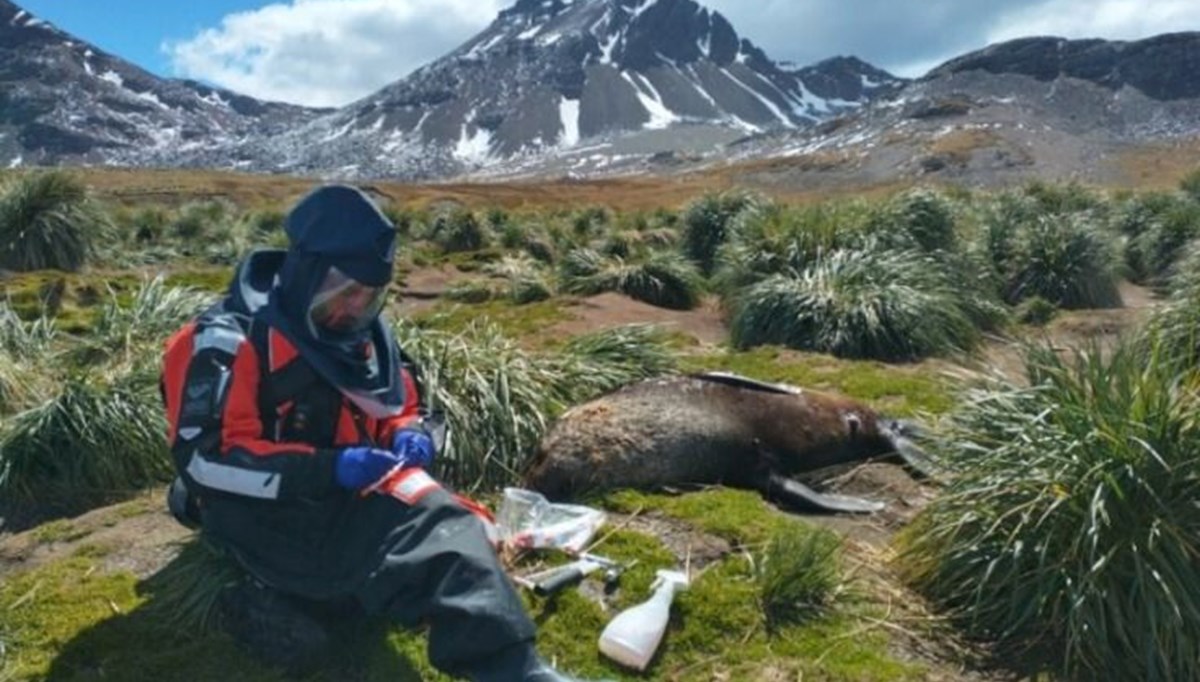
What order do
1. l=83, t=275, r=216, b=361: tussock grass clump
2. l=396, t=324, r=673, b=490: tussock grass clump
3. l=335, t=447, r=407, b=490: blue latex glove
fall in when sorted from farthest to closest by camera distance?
l=83, t=275, r=216, b=361: tussock grass clump < l=396, t=324, r=673, b=490: tussock grass clump < l=335, t=447, r=407, b=490: blue latex glove

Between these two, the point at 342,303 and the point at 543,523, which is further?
the point at 543,523

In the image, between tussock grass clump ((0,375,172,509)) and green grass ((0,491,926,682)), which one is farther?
tussock grass clump ((0,375,172,509))

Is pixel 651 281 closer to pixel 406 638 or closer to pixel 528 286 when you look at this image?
pixel 528 286

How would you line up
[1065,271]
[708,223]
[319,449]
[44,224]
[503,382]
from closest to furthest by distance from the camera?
[319,449] → [503,382] → [1065,271] → [44,224] → [708,223]

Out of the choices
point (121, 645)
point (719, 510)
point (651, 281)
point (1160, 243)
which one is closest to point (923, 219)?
point (651, 281)

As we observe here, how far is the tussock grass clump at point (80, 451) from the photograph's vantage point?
6.10m

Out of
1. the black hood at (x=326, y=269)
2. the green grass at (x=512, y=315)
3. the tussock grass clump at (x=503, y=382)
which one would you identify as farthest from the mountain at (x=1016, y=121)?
the black hood at (x=326, y=269)

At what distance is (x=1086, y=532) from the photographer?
4059mm

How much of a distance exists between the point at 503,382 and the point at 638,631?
106 inches

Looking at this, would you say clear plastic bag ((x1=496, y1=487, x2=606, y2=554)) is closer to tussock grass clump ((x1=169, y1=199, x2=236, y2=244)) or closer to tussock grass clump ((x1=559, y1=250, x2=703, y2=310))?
tussock grass clump ((x1=559, y1=250, x2=703, y2=310))

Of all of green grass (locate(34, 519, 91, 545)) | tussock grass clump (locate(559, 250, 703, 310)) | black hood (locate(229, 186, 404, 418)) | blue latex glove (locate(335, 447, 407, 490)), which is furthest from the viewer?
tussock grass clump (locate(559, 250, 703, 310))

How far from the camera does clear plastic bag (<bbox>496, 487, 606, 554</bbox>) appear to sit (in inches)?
193

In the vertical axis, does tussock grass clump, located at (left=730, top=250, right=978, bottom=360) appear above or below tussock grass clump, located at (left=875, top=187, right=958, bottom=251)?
below

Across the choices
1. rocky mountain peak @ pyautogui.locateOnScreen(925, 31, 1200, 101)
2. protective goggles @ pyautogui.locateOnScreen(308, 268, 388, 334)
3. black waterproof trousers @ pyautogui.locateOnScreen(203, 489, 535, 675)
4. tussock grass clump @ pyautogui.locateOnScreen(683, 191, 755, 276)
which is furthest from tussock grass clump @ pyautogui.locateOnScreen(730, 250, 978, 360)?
rocky mountain peak @ pyautogui.locateOnScreen(925, 31, 1200, 101)
